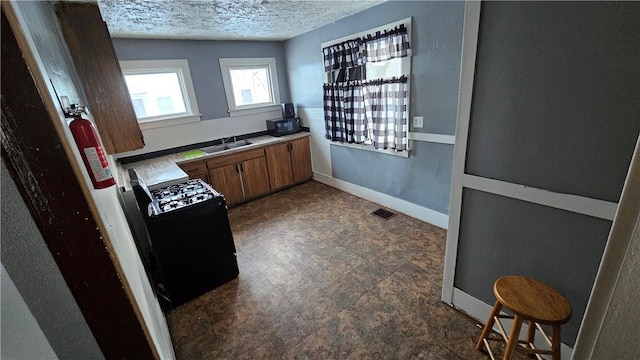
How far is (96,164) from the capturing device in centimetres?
85

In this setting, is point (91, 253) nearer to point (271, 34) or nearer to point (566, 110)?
point (566, 110)

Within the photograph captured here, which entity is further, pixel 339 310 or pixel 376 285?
pixel 376 285

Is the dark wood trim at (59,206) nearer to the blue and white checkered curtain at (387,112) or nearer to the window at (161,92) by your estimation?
the blue and white checkered curtain at (387,112)

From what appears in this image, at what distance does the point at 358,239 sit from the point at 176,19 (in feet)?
9.37

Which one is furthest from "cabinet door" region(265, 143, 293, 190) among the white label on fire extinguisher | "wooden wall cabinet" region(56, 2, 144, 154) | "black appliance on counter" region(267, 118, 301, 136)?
the white label on fire extinguisher

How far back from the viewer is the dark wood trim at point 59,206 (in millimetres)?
513

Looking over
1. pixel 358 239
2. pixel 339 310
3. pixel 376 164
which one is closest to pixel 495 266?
pixel 339 310

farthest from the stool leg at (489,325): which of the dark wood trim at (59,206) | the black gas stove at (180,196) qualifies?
the black gas stove at (180,196)

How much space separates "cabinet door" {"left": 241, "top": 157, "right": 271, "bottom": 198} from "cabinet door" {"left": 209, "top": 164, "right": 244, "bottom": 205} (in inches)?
3.7

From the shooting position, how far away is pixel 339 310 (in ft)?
6.24

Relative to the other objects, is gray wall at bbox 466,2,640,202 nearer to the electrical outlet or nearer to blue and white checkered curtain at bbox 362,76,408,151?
the electrical outlet

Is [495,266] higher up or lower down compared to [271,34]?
lower down

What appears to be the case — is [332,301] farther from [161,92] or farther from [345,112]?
[161,92]

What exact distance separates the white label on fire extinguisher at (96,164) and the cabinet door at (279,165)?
3.01 m
